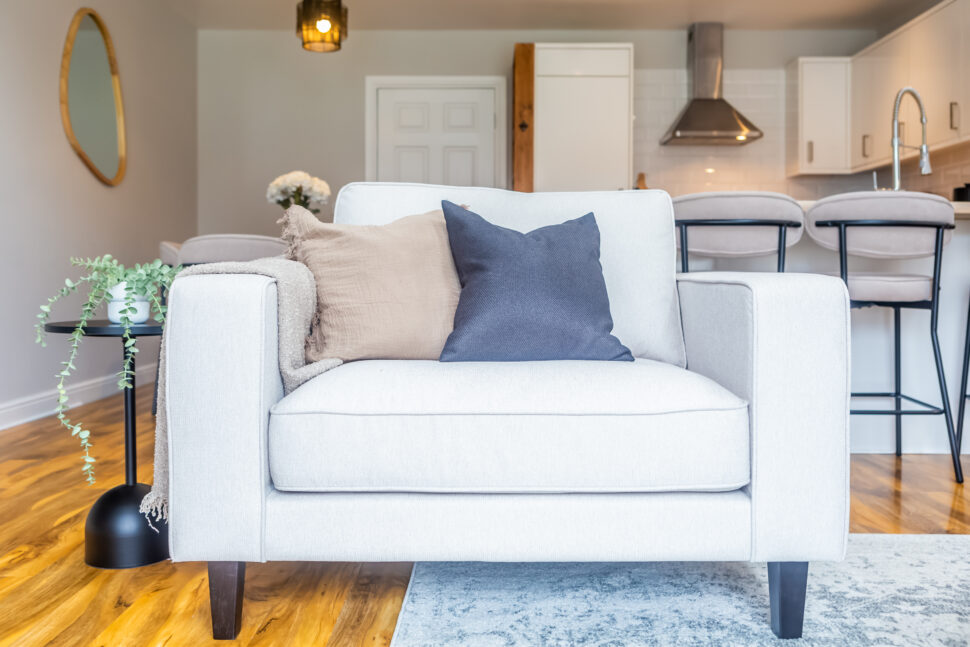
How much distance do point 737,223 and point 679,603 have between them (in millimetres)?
1344

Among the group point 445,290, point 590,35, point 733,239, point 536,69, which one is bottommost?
point 445,290

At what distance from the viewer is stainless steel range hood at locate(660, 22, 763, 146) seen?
5324mm

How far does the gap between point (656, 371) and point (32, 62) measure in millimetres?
3502

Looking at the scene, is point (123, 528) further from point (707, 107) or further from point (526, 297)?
point (707, 107)

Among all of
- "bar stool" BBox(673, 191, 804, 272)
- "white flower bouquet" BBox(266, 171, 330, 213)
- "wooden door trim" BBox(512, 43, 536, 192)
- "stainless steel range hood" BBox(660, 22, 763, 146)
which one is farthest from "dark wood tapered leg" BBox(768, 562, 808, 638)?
"stainless steel range hood" BBox(660, 22, 763, 146)

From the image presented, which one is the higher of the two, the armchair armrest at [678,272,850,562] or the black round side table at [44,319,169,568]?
the armchair armrest at [678,272,850,562]

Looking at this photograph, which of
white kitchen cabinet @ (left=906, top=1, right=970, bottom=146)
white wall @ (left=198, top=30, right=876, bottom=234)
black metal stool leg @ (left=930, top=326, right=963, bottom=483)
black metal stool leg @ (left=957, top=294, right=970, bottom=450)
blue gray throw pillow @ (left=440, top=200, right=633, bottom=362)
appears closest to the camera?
blue gray throw pillow @ (left=440, top=200, right=633, bottom=362)

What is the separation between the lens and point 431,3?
5117 millimetres

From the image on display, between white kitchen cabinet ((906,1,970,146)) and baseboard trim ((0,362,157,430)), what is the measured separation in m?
5.11

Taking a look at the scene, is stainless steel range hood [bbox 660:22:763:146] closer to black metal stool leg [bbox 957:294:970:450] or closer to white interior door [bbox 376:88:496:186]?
white interior door [bbox 376:88:496:186]

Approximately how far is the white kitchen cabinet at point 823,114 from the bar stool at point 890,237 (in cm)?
320

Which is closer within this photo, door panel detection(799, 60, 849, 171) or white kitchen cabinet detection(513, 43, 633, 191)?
white kitchen cabinet detection(513, 43, 633, 191)

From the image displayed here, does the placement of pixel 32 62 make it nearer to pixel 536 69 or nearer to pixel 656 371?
pixel 536 69

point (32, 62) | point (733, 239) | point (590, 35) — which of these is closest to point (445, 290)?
point (733, 239)
